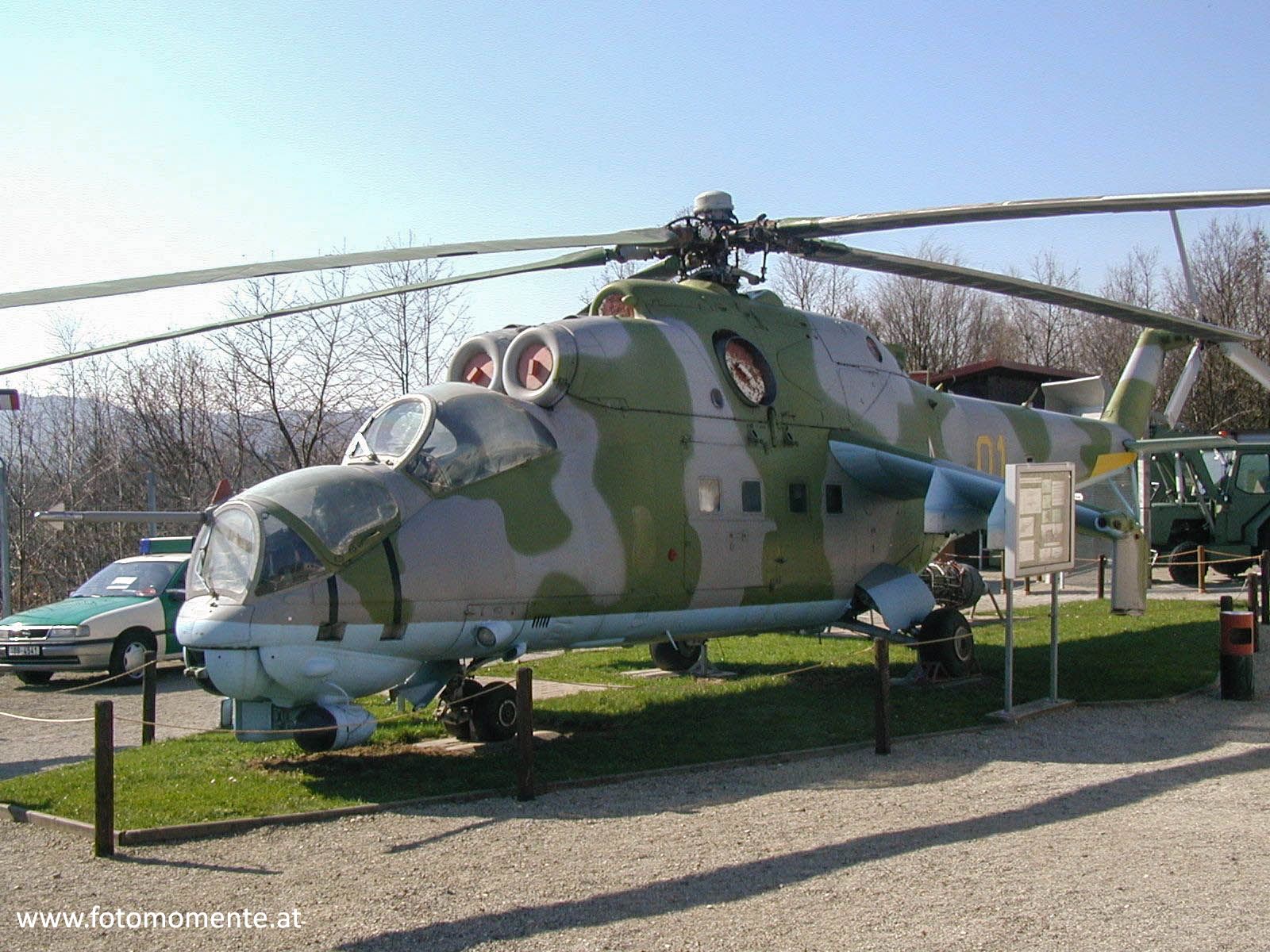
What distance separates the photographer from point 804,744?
29.9 feet

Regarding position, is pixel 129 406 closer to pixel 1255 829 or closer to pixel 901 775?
pixel 901 775

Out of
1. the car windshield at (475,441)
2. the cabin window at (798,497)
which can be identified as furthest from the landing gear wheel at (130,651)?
the cabin window at (798,497)

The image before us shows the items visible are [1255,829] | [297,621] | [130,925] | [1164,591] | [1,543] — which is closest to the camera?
[130,925]

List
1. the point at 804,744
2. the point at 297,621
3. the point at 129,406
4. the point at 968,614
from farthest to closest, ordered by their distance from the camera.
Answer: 1. the point at 129,406
2. the point at 968,614
3. the point at 804,744
4. the point at 297,621

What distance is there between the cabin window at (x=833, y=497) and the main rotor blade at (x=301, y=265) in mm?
3177

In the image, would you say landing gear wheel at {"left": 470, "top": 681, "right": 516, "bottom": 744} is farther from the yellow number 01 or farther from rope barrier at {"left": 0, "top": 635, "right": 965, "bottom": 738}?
the yellow number 01

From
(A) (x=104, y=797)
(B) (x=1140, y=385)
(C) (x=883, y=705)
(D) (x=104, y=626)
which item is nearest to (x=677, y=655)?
(C) (x=883, y=705)

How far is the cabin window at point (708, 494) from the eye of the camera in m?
9.95

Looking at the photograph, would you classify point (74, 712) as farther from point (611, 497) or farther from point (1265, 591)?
point (1265, 591)

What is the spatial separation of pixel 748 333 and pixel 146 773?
649 centimetres

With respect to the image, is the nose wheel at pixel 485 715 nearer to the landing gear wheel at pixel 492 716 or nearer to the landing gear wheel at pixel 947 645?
the landing gear wheel at pixel 492 716

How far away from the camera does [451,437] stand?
8.49 m

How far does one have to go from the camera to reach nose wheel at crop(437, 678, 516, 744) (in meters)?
9.29

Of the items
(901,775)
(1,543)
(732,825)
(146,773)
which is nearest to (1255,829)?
(901,775)
